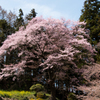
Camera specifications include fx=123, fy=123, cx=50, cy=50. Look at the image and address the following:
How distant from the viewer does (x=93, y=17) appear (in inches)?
450

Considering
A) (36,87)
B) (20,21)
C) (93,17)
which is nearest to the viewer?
(36,87)

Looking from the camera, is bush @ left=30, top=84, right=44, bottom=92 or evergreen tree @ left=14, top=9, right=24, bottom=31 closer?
bush @ left=30, top=84, right=44, bottom=92

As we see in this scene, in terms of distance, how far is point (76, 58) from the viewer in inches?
372

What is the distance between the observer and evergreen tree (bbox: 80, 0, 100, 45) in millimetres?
10688

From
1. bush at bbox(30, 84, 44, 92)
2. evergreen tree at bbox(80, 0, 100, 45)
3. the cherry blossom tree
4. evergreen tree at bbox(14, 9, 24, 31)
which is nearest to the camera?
the cherry blossom tree

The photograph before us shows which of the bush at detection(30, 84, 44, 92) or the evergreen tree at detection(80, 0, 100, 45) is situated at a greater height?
the evergreen tree at detection(80, 0, 100, 45)

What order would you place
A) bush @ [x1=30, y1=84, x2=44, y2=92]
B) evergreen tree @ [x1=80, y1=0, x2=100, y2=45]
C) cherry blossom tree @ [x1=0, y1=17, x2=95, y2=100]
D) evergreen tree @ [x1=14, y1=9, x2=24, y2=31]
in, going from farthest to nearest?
evergreen tree @ [x1=14, y1=9, x2=24, y2=31], evergreen tree @ [x1=80, y1=0, x2=100, y2=45], bush @ [x1=30, y1=84, x2=44, y2=92], cherry blossom tree @ [x1=0, y1=17, x2=95, y2=100]

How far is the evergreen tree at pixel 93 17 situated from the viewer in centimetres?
1069

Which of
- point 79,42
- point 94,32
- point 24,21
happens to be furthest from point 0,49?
point 24,21

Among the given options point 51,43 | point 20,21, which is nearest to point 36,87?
point 51,43

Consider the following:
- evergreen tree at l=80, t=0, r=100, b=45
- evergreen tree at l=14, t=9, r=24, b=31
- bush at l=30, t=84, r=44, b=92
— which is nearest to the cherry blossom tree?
bush at l=30, t=84, r=44, b=92

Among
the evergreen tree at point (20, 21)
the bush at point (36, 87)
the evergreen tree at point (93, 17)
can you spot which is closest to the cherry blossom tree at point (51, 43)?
the bush at point (36, 87)

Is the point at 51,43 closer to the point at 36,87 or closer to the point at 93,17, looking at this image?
the point at 36,87

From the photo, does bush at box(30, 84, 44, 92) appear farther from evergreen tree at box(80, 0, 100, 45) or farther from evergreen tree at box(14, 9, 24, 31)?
evergreen tree at box(14, 9, 24, 31)
